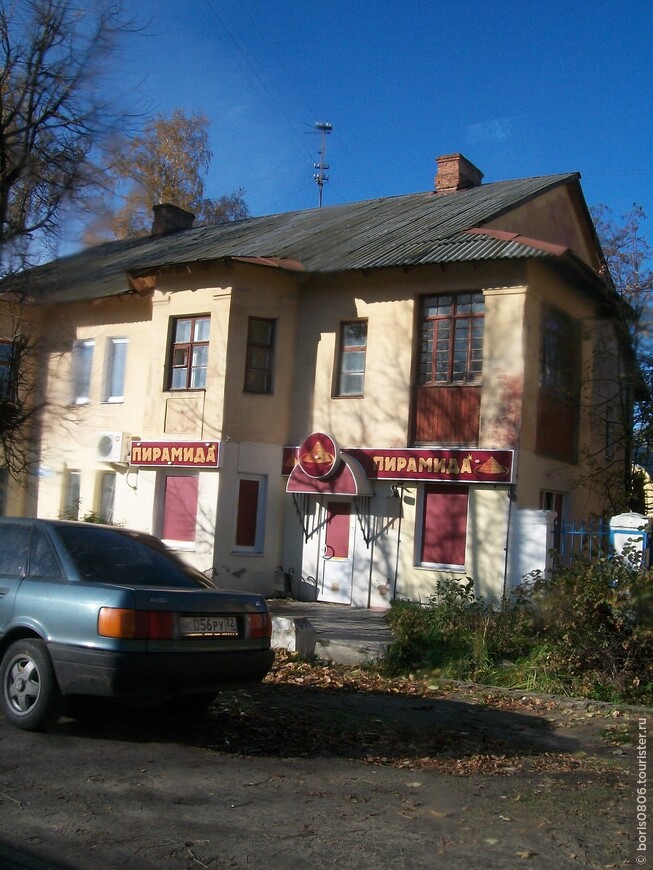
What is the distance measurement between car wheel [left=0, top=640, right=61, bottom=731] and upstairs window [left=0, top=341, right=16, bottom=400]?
9.71 metres

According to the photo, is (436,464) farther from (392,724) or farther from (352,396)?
(392,724)

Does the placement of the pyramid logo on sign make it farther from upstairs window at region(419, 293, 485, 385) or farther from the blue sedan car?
the blue sedan car

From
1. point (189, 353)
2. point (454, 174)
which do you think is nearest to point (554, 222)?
point (454, 174)

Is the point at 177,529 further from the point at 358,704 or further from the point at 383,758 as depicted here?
the point at 383,758

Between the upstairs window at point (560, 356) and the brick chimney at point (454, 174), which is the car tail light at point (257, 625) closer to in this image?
the upstairs window at point (560, 356)

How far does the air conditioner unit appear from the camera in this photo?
18172 mm

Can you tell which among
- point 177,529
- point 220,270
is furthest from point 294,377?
point 177,529

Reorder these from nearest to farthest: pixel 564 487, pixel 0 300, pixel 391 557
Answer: pixel 0 300 < pixel 391 557 < pixel 564 487

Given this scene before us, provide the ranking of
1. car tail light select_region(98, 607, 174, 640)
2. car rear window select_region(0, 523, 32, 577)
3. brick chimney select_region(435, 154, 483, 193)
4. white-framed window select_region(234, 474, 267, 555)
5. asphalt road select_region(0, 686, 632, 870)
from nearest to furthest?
1. asphalt road select_region(0, 686, 632, 870)
2. car tail light select_region(98, 607, 174, 640)
3. car rear window select_region(0, 523, 32, 577)
4. white-framed window select_region(234, 474, 267, 555)
5. brick chimney select_region(435, 154, 483, 193)

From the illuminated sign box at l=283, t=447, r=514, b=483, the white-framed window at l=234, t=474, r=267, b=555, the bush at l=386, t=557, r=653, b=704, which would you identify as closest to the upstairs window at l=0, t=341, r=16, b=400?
the white-framed window at l=234, t=474, r=267, b=555

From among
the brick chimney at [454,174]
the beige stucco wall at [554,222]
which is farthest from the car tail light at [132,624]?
the brick chimney at [454,174]

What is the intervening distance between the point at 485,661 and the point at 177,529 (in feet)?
28.7

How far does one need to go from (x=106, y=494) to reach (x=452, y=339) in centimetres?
820

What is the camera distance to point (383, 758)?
20.8 ft
